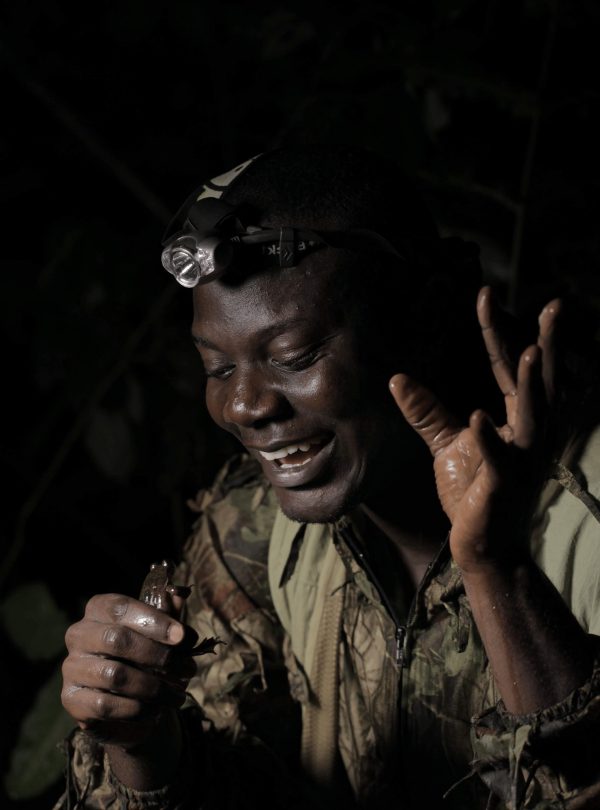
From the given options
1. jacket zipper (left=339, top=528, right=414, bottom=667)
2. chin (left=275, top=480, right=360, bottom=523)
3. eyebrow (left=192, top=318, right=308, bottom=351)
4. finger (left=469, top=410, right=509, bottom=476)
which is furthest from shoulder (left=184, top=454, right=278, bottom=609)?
finger (left=469, top=410, right=509, bottom=476)

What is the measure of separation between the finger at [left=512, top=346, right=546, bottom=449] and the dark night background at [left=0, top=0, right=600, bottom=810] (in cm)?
72

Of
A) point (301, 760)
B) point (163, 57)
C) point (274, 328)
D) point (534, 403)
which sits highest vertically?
point (163, 57)

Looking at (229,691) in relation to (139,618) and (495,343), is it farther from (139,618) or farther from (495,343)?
(495,343)

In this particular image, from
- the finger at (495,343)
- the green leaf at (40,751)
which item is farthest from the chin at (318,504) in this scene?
the green leaf at (40,751)

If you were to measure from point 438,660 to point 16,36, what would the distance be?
1.62m

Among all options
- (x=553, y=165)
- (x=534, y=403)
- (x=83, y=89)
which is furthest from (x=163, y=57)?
(x=534, y=403)

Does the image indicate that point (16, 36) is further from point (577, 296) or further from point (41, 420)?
point (577, 296)

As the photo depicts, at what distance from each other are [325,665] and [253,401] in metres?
0.44

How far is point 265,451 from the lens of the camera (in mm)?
1324

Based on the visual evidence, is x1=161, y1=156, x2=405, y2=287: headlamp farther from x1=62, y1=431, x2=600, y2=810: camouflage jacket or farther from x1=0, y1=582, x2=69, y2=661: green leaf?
x1=0, y1=582, x2=69, y2=661: green leaf

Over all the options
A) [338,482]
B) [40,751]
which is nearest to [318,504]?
[338,482]

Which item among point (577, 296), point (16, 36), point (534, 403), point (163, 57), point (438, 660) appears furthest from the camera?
point (163, 57)

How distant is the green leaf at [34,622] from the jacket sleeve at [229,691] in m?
0.31

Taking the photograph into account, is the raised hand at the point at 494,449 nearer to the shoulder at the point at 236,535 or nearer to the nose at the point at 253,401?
the nose at the point at 253,401
